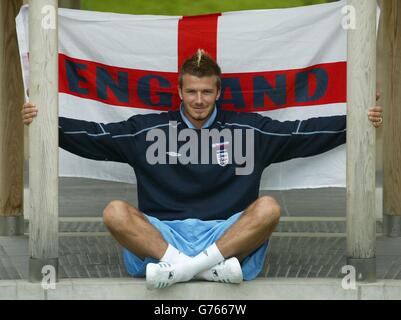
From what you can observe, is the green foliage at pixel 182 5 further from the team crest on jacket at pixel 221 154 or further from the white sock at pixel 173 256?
the white sock at pixel 173 256

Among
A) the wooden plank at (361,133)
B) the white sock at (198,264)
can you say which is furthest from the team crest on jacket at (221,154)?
the wooden plank at (361,133)

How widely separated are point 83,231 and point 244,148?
9.50 ft

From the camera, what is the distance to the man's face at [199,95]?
7.21 m

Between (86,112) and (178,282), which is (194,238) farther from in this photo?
(86,112)

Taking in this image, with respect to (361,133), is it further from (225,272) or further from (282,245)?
(282,245)

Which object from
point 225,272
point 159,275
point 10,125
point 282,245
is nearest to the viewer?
point 159,275

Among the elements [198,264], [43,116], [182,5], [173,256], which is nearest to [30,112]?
[43,116]

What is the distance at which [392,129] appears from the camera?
30.1ft

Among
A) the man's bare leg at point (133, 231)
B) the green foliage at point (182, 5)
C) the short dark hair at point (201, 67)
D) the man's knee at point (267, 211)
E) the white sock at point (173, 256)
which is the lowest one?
the white sock at point (173, 256)

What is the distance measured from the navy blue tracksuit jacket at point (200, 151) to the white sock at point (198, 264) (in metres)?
0.48

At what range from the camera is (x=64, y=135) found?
733 cm

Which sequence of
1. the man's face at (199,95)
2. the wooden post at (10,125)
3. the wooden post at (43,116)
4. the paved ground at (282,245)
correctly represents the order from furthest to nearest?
the wooden post at (10,125) < the paved ground at (282,245) < the man's face at (199,95) < the wooden post at (43,116)

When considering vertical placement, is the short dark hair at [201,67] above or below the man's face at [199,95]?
above

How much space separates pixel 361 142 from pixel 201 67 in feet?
3.88
